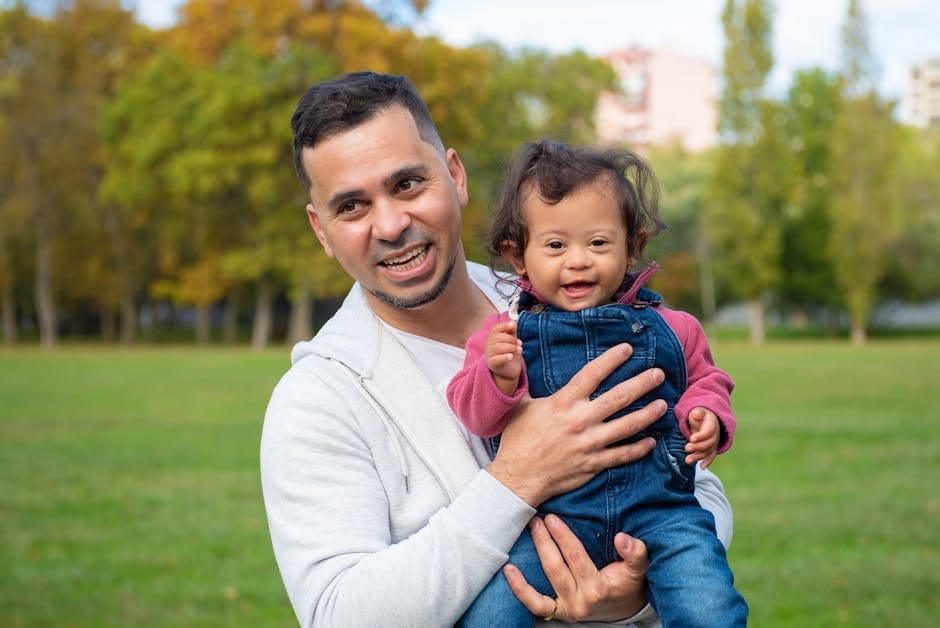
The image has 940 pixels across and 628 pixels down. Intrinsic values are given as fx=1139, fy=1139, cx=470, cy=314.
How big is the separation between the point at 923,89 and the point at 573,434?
20149 centimetres

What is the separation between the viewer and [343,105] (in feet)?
9.48

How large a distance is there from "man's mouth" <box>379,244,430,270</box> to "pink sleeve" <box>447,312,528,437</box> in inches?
12.6

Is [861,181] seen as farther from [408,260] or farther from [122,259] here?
[408,260]

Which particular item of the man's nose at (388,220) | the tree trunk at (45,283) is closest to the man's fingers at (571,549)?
the man's nose at (388,220)

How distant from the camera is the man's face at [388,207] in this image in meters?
2.89

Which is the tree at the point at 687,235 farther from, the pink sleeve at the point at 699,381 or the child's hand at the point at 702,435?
the child's hand at the point at 702,435

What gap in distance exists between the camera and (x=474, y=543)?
2.49 meters

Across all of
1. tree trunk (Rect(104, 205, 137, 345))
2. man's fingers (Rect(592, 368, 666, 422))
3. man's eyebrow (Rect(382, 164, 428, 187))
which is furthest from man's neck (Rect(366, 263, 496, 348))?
tree trunk (Rect(104, 205, 137, 345))

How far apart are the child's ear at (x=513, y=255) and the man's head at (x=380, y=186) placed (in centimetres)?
14

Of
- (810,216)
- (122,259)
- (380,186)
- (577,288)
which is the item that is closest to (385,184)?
(380,186)

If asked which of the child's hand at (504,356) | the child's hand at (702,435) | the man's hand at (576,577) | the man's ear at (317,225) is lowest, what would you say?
the man's hand at (576,577)

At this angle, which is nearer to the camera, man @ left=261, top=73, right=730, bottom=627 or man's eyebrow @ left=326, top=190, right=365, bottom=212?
man @ left=261, top=73, right=730, bottom=627

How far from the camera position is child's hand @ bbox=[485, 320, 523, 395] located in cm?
264

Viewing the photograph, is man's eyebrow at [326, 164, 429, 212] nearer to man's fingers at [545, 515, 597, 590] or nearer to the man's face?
the man's face
